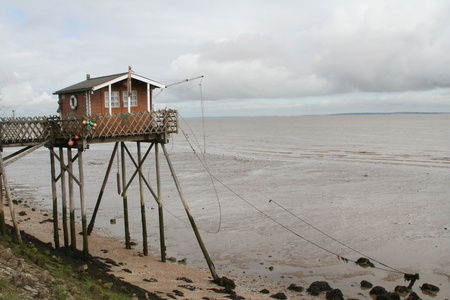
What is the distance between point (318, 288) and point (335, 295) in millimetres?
750

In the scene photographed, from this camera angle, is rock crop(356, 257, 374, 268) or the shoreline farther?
rock crop(356, 257, 374, 268)

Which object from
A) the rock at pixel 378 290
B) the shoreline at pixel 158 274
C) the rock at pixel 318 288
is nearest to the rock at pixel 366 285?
the rock at pixel 378 290

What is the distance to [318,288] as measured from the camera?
48.2ft

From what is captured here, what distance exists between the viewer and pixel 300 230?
71.3 feet

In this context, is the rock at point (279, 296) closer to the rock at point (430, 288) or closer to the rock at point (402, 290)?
the rock at point (402, 290)

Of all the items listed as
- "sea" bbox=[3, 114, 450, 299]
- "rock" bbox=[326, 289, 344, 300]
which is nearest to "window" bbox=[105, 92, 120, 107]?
"sea" bbox=[3, 114, 450, 299]

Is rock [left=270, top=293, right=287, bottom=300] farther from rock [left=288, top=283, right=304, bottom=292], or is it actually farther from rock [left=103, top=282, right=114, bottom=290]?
rock [left=103, top=282, right=114, bottom=290]

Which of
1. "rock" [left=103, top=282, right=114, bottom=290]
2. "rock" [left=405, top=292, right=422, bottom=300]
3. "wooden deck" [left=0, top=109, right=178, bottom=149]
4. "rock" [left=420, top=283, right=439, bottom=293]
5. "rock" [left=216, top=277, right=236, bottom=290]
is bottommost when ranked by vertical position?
"rock" [left=420, top=283, right=439, bottom=293]

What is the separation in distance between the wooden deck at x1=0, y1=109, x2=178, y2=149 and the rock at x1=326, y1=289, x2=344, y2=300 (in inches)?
342

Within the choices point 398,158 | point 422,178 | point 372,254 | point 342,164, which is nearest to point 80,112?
point 372,254

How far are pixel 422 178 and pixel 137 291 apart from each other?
3057 cm

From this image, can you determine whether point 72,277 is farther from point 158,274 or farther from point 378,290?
point 378,290

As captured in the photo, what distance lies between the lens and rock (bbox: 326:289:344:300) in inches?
552

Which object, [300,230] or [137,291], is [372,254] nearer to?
[300,230]
